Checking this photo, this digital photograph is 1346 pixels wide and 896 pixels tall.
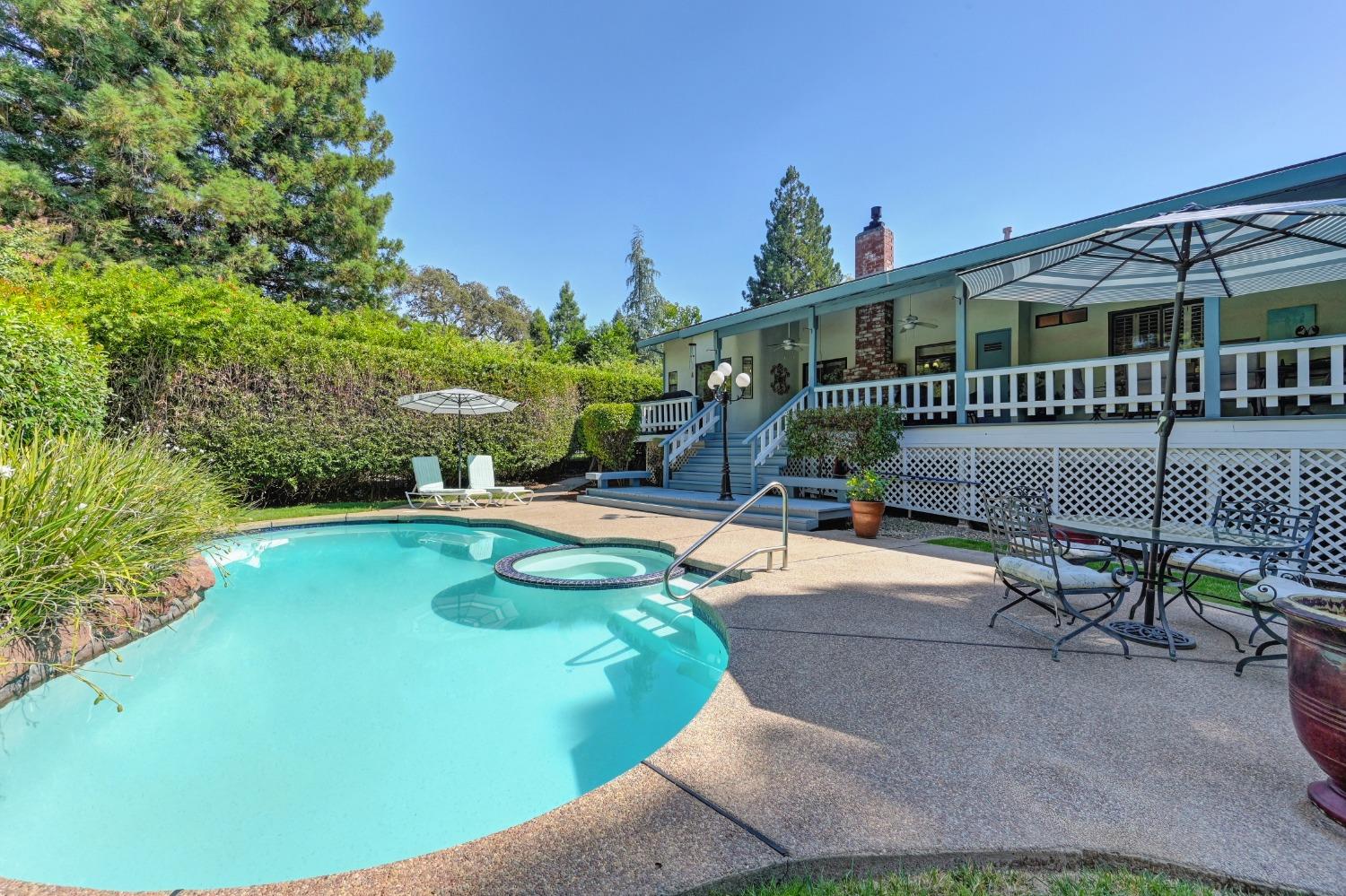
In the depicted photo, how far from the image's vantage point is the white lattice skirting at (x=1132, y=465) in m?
5.83

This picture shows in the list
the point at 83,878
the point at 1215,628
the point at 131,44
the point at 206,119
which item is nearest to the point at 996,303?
the point at 1215,628

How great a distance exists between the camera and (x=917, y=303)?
1241cm

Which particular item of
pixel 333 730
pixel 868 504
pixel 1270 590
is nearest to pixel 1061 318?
pixel 868 504

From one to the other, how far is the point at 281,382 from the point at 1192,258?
45.8 ft

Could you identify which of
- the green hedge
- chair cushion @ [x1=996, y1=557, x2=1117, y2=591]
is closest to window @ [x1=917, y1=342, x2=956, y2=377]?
chair cushion @ [x1=996, y1=557, x2=1117, y2=591]

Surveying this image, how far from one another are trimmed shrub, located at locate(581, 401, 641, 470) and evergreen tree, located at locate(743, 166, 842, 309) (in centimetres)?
2327

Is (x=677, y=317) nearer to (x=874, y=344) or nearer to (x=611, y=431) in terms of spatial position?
(x=611, y=431)

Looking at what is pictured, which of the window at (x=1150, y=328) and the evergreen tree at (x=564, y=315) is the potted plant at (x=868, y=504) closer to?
the window at (x=1150, y=328)

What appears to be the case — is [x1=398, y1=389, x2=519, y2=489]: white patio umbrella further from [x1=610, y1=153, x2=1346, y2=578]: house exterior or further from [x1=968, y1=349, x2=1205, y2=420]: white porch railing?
[x1=968, y1=349, x2=1205, y2=420]: white porch railing

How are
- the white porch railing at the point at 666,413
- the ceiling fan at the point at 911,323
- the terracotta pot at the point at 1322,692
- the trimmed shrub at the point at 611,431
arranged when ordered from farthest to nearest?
the trimmed shrub at the point at 611,431 → the white porch railing at the point at 666,413 → the ceiling fan at the point at 911,323 → the terracotta pot at the point at 1322,692

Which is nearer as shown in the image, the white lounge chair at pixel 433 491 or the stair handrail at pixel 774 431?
the stair handrail at pixel 774 431

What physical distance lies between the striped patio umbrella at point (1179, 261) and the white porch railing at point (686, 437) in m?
8.02

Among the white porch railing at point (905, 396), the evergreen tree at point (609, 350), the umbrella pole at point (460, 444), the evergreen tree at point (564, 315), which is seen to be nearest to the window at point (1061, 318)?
the white porch railing at point (905, 396)

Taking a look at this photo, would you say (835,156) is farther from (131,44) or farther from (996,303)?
(131,44)
